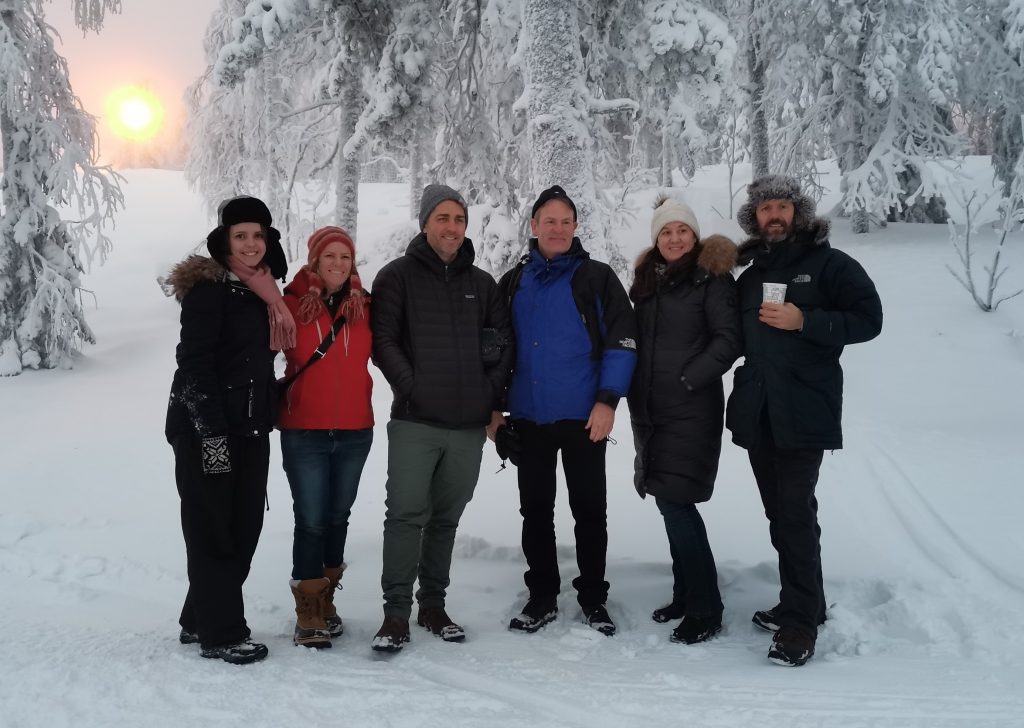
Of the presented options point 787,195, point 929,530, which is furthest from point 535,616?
point 929,530

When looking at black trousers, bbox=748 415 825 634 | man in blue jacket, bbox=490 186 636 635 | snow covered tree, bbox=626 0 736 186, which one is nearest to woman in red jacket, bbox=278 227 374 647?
man in blue jacket, bbox=490 186 636 635

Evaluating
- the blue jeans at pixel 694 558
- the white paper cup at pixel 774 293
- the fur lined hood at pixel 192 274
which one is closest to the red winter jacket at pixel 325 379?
the fur lined hood at pixel 192 274

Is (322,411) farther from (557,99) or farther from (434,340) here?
(557,99)

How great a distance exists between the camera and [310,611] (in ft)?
12.4

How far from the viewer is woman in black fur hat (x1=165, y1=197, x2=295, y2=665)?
11.2 feet

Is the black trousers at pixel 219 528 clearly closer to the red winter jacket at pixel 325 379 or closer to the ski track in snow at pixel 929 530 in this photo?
the red winter jacket at pixel 325 379

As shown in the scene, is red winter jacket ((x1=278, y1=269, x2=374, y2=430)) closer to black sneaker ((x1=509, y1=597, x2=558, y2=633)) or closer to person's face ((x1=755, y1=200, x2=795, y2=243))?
black sneaker ((x1=509, y1=597, x2=558, y2=633))

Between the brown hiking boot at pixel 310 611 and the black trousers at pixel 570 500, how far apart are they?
1.16 meters

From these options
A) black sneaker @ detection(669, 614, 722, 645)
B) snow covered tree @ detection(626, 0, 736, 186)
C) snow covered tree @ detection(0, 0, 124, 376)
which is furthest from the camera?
snow covered tree @ detection(0, 0, 124, 376)

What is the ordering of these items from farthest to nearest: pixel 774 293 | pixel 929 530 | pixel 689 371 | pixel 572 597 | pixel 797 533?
pixel 929 530
pixel 572 597
pixel 689 371
pixel 797 533
pixel 774 293

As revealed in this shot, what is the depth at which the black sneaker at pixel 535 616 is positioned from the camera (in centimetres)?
400

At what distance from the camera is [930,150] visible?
15.3m

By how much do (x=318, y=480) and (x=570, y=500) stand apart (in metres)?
1.38

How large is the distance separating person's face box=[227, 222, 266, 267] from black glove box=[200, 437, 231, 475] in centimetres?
90
